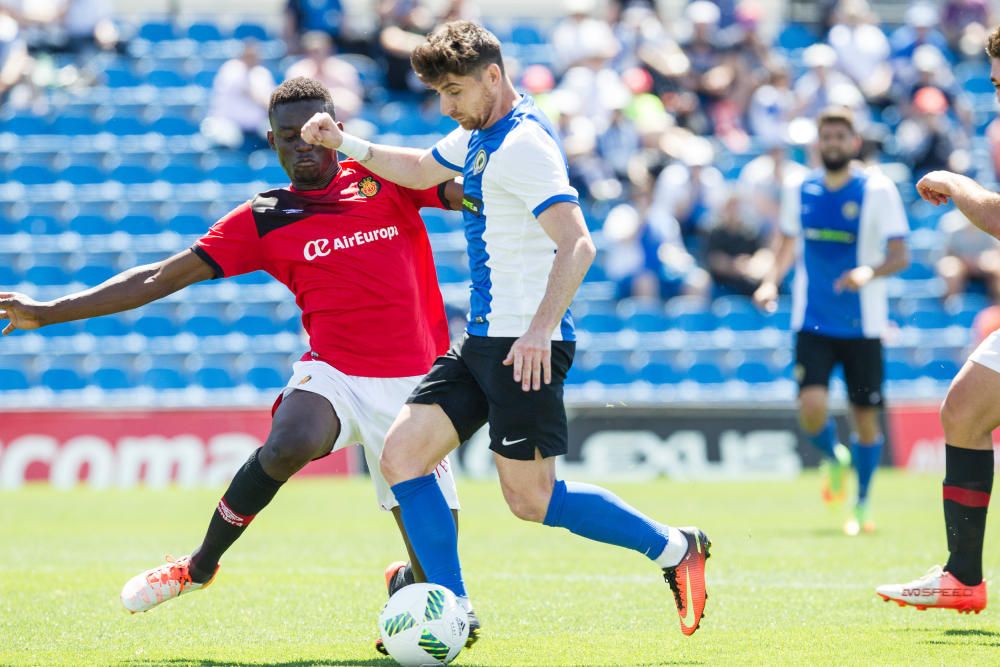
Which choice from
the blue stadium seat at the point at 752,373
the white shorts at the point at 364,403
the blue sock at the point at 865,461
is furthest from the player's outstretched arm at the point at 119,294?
the blue stadium seat at the point at 752,373

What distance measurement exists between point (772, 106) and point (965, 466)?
13.8 m

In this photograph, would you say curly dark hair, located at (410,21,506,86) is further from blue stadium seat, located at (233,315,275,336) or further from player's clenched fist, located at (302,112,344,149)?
blue stadium seat, located at (233,315,275,336)

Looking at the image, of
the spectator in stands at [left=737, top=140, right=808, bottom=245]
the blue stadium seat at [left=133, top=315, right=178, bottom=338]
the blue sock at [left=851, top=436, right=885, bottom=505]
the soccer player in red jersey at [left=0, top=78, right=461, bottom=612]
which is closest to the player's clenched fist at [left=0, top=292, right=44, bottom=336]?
the soccer player in red jersey at [left=0, top=78, right=461, bottom=612]

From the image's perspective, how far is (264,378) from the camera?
15953mm

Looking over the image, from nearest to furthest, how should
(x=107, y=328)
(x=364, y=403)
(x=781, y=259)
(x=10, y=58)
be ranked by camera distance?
(x=364, y=403)
(x=781, y=259)
(x=107, y=328)
(x=10, y=58)

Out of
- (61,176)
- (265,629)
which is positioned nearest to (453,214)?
(61,176)

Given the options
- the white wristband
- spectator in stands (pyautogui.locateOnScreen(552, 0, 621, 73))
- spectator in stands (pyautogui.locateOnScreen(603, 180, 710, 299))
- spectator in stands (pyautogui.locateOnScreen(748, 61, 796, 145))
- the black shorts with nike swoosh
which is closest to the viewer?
the black shorts with nike swoosh

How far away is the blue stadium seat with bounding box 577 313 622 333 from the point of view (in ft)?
55.9

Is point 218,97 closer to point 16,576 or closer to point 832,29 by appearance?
point 832,29

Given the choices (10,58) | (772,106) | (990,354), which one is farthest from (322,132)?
(772,106)

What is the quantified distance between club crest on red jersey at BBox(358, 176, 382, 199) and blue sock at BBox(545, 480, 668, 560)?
168 centimetres

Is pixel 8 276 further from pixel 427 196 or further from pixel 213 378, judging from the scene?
pixel 427 196

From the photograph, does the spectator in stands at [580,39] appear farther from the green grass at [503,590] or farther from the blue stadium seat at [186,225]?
the green grass at [503,590]

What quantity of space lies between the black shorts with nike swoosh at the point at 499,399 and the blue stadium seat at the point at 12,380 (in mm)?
10946
